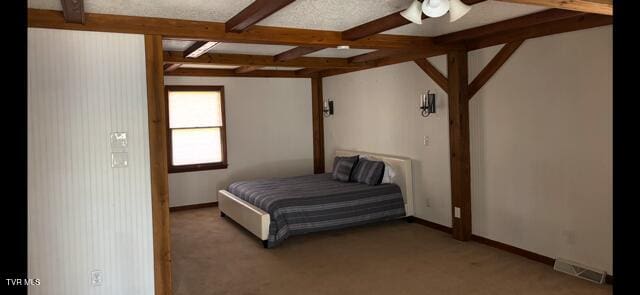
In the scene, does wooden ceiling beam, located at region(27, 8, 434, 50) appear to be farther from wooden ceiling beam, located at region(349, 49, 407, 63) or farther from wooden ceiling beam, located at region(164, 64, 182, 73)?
wooden ceiling beam, located at region(164, 64, 182, 73)

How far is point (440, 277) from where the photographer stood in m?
4.13

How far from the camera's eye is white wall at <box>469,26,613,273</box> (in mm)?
3848

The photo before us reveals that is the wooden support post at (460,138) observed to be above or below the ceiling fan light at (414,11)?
below

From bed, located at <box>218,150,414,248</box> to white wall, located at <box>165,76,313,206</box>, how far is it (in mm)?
1046

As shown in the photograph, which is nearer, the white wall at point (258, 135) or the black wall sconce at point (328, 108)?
the white wall at point (258, 135)

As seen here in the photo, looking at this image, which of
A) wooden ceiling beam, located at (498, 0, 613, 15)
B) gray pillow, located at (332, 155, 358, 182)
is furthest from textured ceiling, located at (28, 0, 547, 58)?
gray pillow, located at (332, 155, 358, 182)

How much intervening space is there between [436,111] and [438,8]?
282 cm

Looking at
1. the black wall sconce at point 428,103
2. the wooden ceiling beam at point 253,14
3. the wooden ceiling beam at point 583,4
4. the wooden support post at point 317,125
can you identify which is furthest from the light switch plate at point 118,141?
the wooden support post at point 317,125

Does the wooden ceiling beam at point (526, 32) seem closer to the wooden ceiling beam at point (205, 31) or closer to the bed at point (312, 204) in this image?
the wooden ceiling beam at point (205, 31)

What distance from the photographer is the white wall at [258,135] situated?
7.49 meters

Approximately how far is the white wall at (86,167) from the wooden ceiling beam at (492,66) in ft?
11.0

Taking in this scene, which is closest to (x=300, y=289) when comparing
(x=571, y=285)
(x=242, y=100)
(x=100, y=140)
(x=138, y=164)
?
(x=138, y=164)

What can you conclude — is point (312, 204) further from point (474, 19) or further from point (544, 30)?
point (544, 30)
